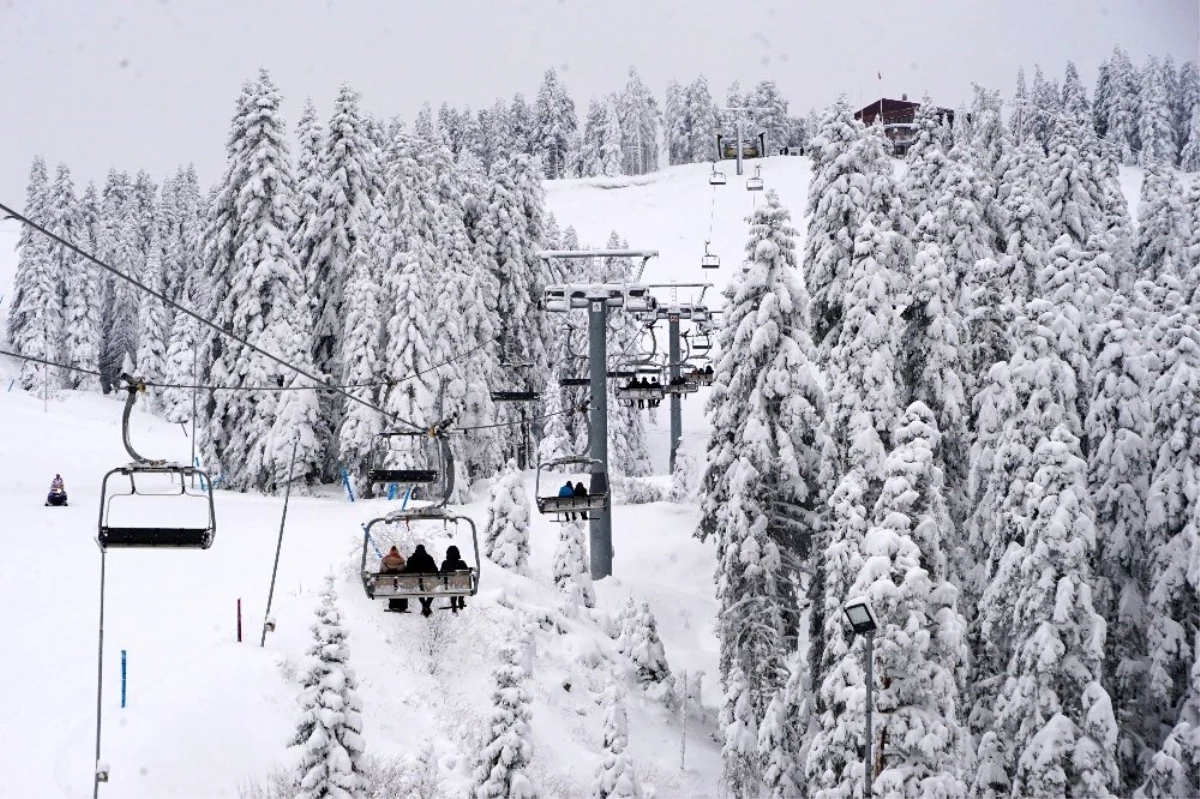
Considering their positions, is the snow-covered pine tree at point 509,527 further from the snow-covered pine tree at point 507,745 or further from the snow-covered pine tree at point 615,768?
the snow-covered pine tree at point 507,745

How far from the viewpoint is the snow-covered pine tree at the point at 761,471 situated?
90.6 ft

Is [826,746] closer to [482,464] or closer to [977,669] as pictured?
[977,669]

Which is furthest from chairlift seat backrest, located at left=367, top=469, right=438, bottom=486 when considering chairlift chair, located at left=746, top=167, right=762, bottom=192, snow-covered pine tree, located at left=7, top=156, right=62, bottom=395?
snow-covered pine tree, located at left=7, top=156, right=62, bottom=395

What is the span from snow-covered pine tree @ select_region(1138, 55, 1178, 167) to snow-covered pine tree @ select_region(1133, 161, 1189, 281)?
70278 millimetres

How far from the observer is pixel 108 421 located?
6944 centimetres

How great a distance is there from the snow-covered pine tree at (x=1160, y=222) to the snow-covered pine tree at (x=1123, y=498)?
995 inches

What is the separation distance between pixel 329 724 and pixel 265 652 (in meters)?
5.84

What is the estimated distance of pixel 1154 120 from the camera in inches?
4584

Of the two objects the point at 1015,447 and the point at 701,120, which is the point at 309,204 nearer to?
the point at 1015,447

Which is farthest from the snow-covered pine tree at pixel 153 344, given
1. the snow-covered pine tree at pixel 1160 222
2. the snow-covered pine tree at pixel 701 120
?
the snow-covered pine tree at pixel 701 120

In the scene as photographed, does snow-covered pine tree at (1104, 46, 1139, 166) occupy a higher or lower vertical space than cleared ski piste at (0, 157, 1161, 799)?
higher

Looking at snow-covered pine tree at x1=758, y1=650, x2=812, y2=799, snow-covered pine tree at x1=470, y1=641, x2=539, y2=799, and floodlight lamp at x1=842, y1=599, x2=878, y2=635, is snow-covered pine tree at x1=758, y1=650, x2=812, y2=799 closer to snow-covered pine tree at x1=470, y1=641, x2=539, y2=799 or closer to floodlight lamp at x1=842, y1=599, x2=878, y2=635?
snow-covered pine tree at x1=470, y1=641, x2=539, y2=799

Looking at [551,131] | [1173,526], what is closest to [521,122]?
[551,131]

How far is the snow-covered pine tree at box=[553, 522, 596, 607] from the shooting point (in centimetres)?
3375
